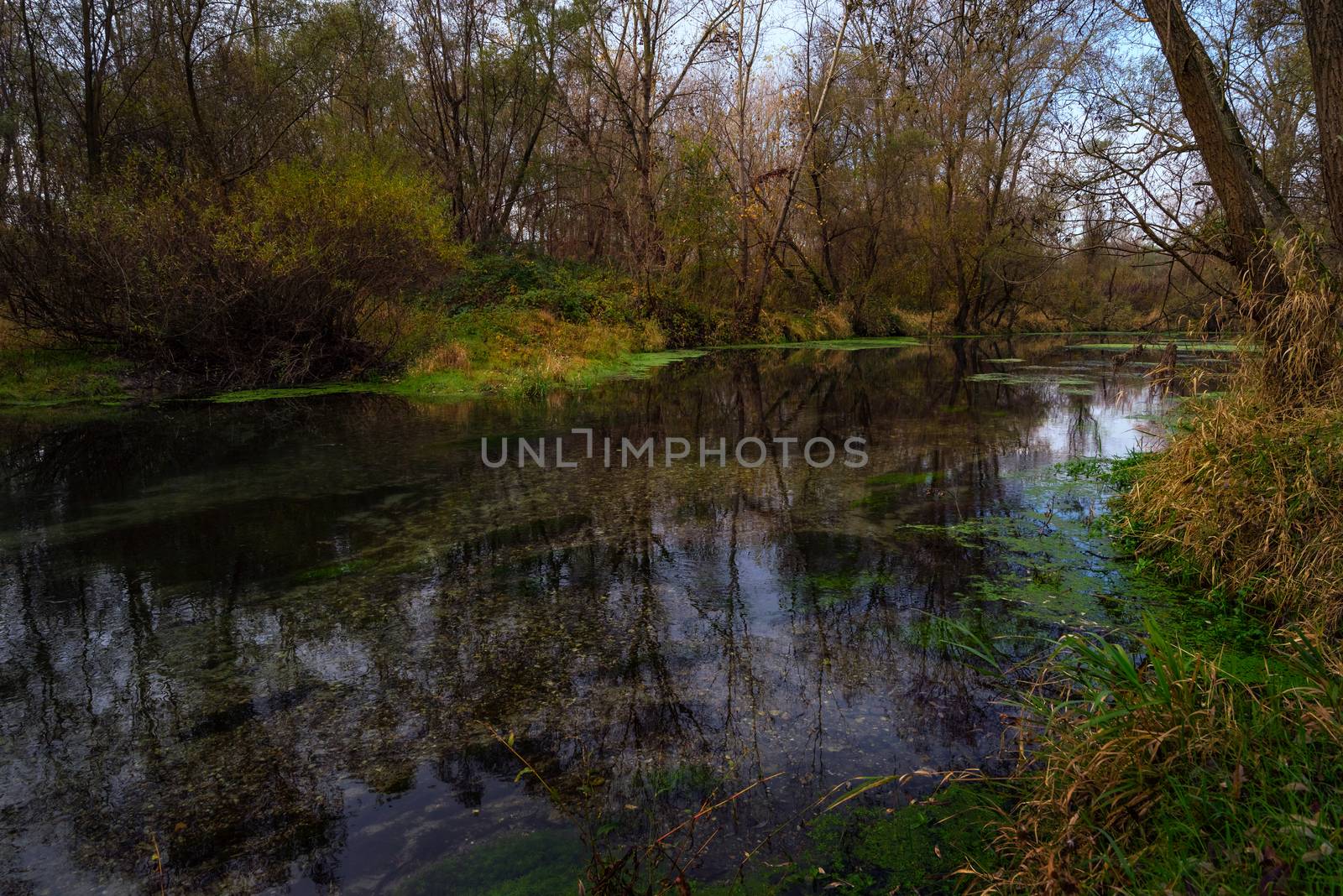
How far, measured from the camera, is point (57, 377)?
38.2 feet

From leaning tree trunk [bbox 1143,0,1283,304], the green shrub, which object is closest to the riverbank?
the green shrub

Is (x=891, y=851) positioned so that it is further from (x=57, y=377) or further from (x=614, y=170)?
(x=614, y=170)

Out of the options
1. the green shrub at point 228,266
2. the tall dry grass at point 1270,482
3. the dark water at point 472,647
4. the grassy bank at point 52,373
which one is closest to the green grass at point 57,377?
the grassy bank at point 52,373

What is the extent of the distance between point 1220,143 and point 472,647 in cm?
534

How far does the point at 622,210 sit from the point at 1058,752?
20.9m

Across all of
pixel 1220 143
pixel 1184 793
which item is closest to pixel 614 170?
pixel 1220 143

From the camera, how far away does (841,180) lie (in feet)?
85.2

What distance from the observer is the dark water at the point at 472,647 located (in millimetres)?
2340

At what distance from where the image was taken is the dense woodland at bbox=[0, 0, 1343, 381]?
588 cm

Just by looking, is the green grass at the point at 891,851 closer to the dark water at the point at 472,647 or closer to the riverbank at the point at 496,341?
the dark water at the point at 472,647

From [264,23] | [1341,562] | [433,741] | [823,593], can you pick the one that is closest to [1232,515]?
[1341,562]

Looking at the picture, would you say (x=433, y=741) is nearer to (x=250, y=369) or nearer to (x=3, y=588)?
(x=3, y=588)

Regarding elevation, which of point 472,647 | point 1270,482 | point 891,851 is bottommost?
point 891,851

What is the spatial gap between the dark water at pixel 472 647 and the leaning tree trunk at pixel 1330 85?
2.29 m
